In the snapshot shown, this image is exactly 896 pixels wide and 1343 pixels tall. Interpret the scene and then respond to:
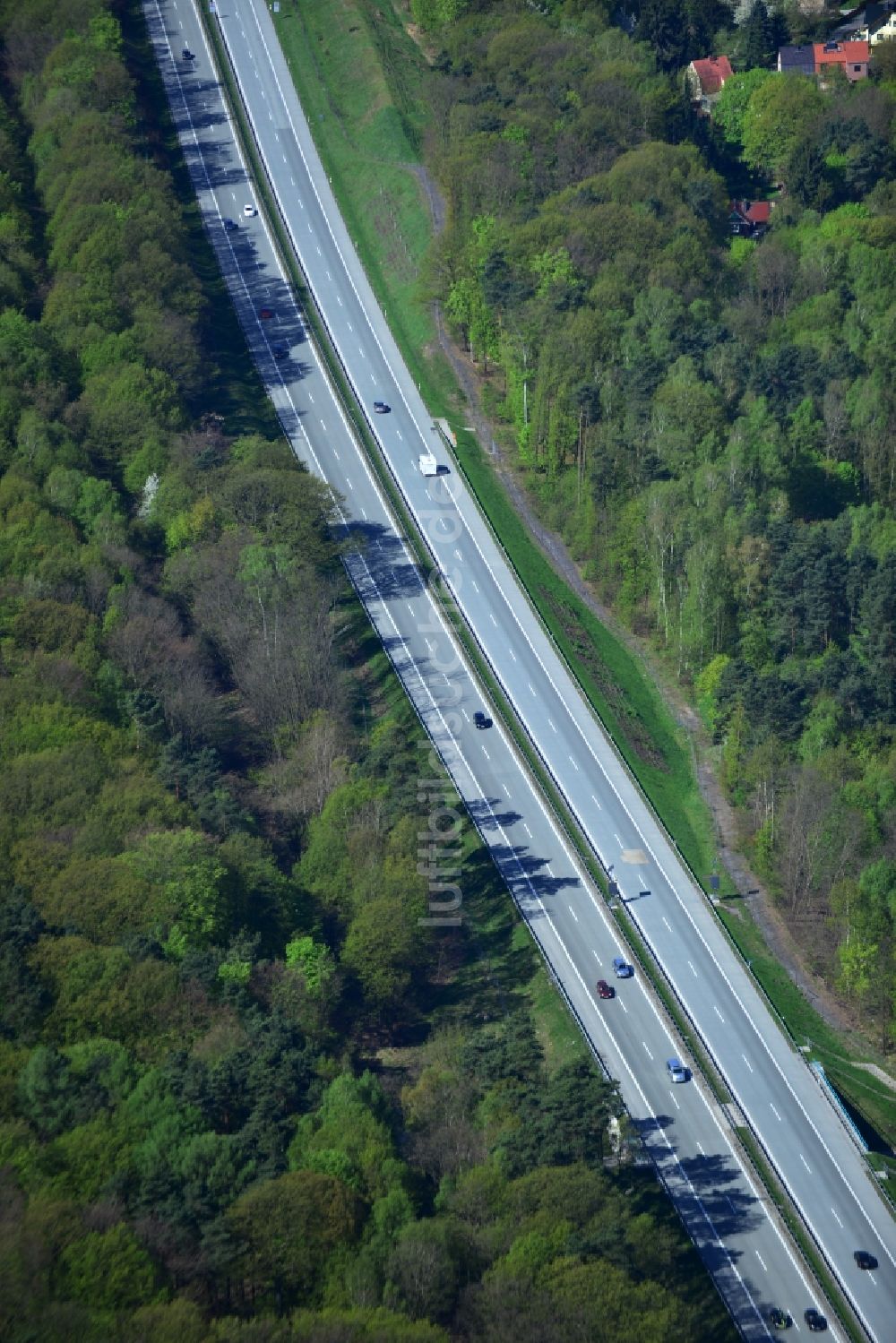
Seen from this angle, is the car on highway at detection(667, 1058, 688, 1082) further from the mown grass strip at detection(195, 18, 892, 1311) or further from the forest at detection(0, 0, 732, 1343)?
the forest at detection(0, 0, 732, 1343)

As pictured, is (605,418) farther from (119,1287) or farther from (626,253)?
(119,1287)

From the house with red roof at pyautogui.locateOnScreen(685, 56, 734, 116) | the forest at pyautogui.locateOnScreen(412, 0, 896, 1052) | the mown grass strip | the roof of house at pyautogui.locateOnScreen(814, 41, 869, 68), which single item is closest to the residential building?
the roof of house at pyautogui.locateOnScreen(814, 41, 869, 68)

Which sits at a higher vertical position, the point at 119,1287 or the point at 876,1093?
the point at 119,1287

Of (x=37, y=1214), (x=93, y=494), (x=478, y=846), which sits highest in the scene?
(x=93, y=494)

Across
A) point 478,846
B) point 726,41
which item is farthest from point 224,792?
point 726,41

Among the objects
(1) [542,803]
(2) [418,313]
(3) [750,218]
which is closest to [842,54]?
(3) [750,218]

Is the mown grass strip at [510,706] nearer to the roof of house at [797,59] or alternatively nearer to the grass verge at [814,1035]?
the grass verge at [814,1035]
